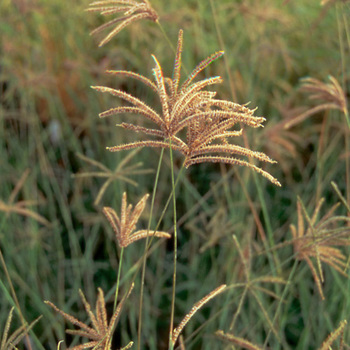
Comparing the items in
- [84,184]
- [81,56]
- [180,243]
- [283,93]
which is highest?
[81,56]

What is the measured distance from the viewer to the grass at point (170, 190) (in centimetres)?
152

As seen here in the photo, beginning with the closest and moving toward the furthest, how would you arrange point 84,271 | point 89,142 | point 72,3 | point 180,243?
point 84,271
point 180,243
point 89,142
point 72,3

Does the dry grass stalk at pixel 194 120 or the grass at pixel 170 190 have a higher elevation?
the dry grass stalk at pixel 194 120

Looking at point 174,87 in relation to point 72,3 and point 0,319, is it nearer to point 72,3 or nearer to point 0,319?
point 0,319

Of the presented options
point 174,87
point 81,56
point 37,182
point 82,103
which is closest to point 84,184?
point 37,182

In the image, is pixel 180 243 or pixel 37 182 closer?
pixel 180 243

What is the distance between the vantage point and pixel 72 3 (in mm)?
2672

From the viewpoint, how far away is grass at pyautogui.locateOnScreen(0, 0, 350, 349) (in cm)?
152

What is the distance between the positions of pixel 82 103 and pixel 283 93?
2.69 feet

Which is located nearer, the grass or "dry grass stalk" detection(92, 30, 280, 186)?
"dry grass stalk" detection(92, 30, 280, 186)

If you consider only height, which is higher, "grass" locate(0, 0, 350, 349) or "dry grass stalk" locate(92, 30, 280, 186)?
"dry grass stalk" locate(92, 30, 280, 186)

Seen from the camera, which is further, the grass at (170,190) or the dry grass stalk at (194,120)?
the grass at (170,190)

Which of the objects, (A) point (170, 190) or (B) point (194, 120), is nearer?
(B) point (194, 120)

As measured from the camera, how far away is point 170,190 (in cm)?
208
